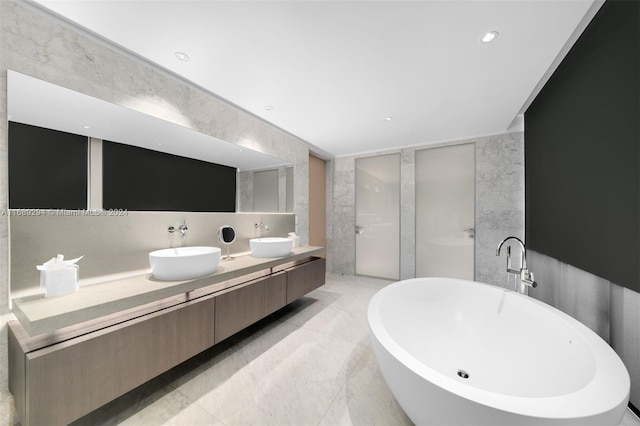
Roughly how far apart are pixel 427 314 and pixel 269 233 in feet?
6.50

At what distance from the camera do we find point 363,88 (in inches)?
83.2

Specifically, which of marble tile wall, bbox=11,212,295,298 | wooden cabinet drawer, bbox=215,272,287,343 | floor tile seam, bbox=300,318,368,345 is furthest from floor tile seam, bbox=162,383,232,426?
floor tile seam, bbox=300,318,368,345

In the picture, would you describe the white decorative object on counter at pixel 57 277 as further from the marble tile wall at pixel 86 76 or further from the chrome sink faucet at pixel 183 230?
the chrome sink faucet at pixel 183 230

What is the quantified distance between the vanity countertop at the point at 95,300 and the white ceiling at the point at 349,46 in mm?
1606

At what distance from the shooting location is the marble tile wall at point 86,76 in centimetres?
123

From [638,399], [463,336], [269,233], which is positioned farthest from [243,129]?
[638,399]

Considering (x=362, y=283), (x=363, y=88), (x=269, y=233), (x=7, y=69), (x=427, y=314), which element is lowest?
(x=362, y=283)

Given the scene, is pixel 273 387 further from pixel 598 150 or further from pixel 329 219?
pixel 329 219

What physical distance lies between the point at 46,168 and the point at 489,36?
2889 millimetres

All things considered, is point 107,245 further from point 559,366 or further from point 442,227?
point 442,227

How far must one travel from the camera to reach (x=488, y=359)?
1.72m

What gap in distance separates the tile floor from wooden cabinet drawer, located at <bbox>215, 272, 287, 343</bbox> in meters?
0.25

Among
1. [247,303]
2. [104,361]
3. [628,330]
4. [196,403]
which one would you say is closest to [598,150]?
[628,330]

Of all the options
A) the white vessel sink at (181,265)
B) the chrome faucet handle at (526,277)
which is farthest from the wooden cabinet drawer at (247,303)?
the chrome faucet handle at (526,277)
